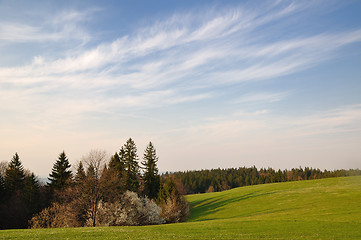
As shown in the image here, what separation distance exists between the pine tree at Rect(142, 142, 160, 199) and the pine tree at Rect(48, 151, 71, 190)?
1026 inches

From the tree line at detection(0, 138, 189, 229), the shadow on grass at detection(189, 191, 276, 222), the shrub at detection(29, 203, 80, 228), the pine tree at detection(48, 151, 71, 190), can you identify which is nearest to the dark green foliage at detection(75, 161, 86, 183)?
the tree line at detection(0, 138, 189, 229)

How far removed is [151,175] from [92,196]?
4249 centimetres

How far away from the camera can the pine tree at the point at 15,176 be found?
74500 millimetres

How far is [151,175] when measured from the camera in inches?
3718

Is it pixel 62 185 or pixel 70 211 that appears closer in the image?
pixel 70 211

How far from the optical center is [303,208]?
247ft

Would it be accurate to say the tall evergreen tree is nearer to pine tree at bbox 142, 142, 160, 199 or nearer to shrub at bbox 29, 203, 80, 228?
pine tree at bbox 142, 142, 160, 199

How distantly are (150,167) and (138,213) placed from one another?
33.1 meters

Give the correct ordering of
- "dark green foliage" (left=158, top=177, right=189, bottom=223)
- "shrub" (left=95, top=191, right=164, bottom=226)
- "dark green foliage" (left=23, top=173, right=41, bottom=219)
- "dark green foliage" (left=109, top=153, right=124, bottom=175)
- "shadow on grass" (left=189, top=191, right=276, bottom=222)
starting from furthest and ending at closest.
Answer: "shadow on grass" (left=189, top=191, right=276, bottom=222)
"dark green foliage" (left=109, top=153, right=124, bottom=175)
"dark green foliage" (left=158, top=177, right=189, bottom=223)
"dark green foliage" (left=23, top=173, right=41, bottom=219)
"shrub" (left=95, top=191, right=164, bottom=226)

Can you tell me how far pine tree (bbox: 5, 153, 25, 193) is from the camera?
244 ft

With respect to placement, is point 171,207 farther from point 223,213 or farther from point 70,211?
point 70,211

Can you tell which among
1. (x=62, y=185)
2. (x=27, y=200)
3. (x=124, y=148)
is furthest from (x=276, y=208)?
(x=27, y=200)

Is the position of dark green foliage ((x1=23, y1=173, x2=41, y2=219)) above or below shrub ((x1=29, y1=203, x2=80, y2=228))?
above

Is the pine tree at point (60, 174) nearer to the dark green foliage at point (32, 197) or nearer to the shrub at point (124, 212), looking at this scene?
the dark green foliage at point (32, 197)
